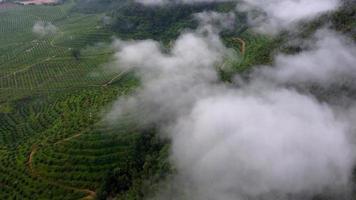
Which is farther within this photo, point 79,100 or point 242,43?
point 242,43

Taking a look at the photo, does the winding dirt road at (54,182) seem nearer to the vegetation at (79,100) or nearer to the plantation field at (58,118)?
the plantation field at (58,118)

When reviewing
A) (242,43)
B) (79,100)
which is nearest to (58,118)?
(79,100)

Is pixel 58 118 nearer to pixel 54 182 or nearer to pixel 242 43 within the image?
pixel 54 182

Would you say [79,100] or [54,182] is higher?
[79,100]

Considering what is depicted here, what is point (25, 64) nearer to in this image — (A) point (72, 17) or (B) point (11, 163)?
A: (A) point (72, 17)

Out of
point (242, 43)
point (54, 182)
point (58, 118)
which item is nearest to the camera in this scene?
point (54, 182)

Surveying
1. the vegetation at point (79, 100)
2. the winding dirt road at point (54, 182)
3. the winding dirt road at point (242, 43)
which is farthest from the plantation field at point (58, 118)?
the winding dirt road at point (242, 43)

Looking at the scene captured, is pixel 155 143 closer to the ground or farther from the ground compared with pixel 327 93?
A: closer to the ground

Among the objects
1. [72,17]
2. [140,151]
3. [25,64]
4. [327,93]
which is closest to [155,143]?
[140,151]

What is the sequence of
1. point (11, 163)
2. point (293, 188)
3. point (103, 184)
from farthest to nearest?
point (11, 163) < point (103, 184) < point (293, 188)

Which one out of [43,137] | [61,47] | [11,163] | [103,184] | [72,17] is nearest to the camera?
[103,184]

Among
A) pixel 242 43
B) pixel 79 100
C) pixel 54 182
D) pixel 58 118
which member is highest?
pixel 242 43
